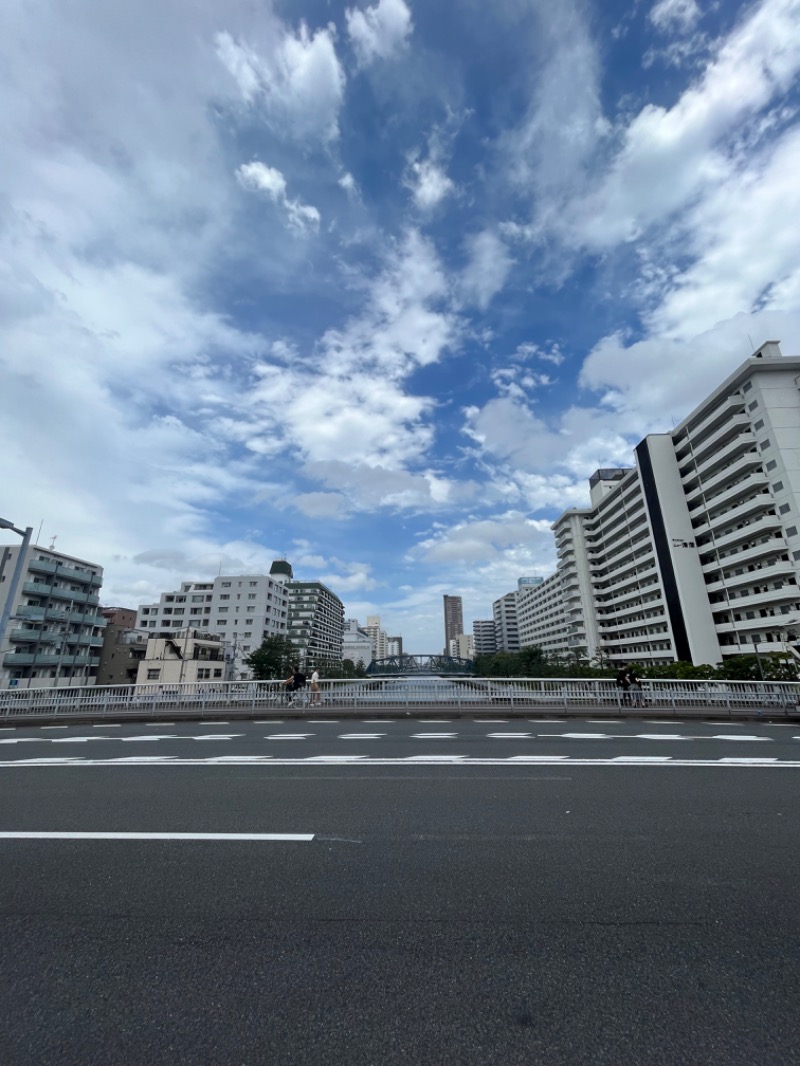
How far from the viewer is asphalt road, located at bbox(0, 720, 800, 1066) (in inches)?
81.2

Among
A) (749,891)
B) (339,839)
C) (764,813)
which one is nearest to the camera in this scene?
(749,891)

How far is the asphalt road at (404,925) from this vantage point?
81.2 inches

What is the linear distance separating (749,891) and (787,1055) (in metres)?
1.76

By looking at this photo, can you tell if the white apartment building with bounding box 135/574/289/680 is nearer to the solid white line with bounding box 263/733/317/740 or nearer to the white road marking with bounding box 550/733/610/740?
the solid white line with bounding box 263/733/317/740

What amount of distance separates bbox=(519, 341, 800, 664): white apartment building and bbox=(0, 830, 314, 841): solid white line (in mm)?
43045

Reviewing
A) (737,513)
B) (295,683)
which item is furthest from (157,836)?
(737,513)

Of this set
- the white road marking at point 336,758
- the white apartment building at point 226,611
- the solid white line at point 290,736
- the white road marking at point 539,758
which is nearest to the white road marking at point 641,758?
the white road marking at point 539,758

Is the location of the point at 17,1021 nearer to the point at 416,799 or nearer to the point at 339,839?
the point at 339,839

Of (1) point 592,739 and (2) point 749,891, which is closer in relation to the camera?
(2) point 749,891

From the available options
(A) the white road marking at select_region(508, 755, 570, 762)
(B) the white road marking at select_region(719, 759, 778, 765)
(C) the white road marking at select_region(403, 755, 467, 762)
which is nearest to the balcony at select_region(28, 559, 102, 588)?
(C) the white road marking at select_region(403, 755, 467, 762)

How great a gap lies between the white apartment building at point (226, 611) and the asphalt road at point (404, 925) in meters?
71.6

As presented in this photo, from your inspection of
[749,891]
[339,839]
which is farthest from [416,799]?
[749,891]

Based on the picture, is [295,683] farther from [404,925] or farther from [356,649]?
[356,649]

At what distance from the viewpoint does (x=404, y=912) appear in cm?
311
